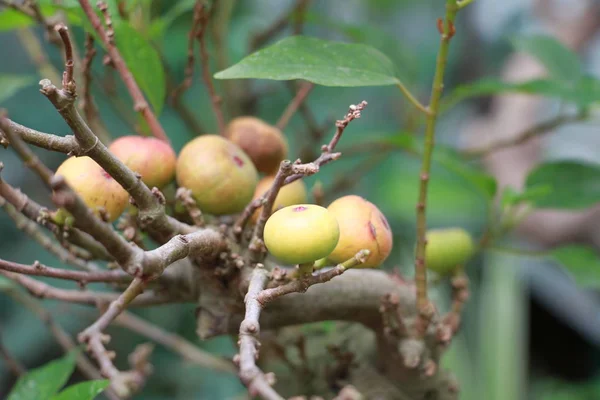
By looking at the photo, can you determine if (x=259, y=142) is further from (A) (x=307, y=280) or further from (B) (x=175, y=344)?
(B) (x=175, y=344)

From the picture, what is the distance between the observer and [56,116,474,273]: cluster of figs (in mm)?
304

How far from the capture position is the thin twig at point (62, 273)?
1.00 ft

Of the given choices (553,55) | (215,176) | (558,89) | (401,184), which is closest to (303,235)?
(215,176)

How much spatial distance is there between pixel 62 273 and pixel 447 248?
0.34m

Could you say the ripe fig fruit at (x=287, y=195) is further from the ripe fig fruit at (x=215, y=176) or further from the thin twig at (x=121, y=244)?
Answer: the thin twig at (x=121, y=244)

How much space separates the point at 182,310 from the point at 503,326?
31.5 inches

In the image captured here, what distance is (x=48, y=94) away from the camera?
25cm

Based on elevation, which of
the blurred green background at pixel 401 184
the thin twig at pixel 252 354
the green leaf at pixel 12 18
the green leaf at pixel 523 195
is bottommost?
the blurred green background at pixel 401 184

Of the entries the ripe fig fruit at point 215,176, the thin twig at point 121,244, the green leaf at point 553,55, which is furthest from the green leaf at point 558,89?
Result: the thin twig at point 121,244

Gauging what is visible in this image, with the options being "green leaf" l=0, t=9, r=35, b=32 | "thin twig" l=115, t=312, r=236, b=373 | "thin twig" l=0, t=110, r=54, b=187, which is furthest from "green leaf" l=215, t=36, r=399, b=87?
"thin twig" l=115, t=312, r=236, b=373

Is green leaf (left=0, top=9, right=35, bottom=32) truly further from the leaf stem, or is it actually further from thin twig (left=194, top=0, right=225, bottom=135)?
the leaf stem

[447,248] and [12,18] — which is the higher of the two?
[12,18]

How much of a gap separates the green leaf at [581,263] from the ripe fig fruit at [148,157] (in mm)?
442

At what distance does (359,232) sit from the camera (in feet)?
1.21
